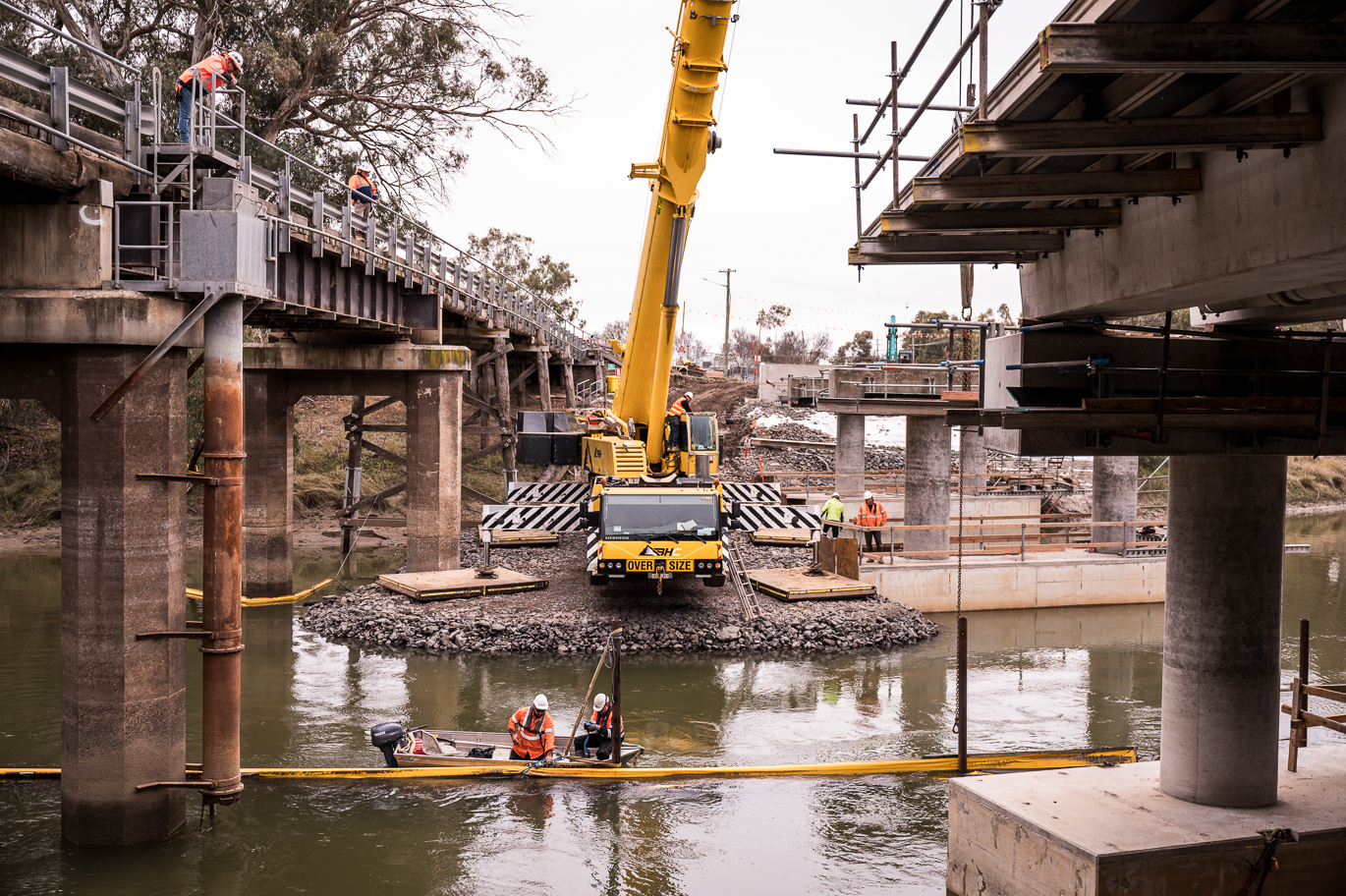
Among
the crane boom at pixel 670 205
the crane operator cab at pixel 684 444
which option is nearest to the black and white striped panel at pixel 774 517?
the crane operator cab at pixel 684 444

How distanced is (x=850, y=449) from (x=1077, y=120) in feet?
91.9

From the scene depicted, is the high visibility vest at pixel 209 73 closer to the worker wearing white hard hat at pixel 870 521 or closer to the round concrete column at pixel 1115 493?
the worker wearing white hard hat at pixel 870 521

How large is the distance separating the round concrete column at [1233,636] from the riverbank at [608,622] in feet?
37.3

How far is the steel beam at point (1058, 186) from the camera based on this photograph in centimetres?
800

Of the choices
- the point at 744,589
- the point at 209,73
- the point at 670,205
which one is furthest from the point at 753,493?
the point at 209,73

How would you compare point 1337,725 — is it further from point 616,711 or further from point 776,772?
point 616,711

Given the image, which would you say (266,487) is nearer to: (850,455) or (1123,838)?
(850,455)

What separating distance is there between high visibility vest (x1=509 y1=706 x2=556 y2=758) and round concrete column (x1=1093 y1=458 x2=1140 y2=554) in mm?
20243

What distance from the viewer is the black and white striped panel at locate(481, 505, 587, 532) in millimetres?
24125

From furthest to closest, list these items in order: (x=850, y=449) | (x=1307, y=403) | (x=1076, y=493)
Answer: (x=1076, y=493), (x=850, y=449), (x=1307, y=403)

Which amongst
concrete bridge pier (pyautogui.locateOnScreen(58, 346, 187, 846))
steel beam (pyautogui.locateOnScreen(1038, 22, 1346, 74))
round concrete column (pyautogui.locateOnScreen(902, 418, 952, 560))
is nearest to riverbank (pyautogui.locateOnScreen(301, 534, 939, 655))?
round concrete column (pyautogui.locateOnScreen(902, 418, 952, 560))

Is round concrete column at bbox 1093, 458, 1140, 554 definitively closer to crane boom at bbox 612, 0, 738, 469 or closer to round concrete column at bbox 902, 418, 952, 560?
round concrete column at bbox 902, 418, 952, 560

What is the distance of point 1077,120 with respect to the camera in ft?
23.0

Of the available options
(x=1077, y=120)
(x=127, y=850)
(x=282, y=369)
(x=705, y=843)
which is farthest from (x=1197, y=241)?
(x=282, y=369)
